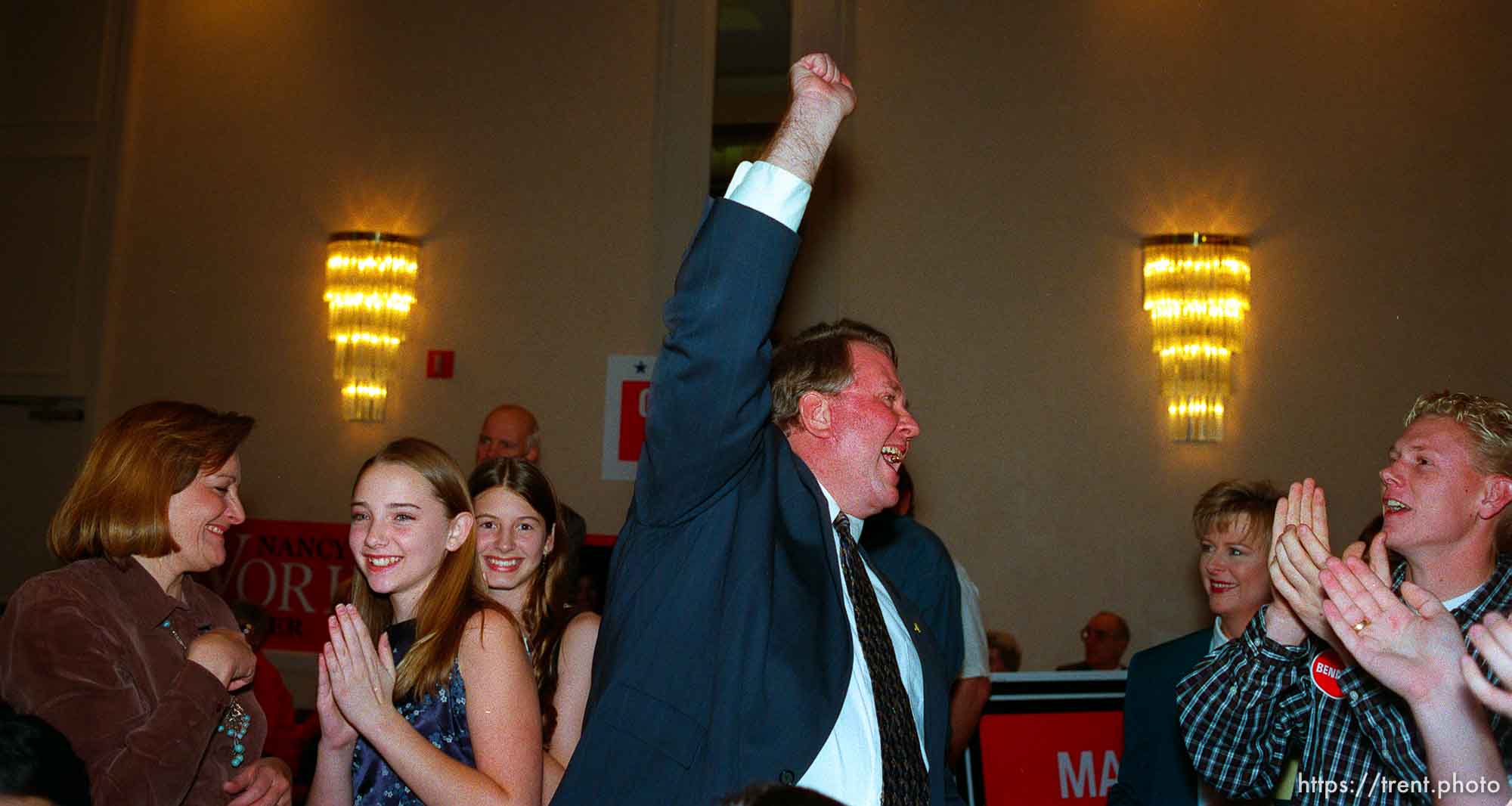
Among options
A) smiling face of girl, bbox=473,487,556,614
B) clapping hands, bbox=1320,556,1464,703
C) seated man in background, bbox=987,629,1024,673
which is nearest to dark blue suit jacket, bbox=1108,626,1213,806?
clapping hands, bbox=1320,556,1464,703

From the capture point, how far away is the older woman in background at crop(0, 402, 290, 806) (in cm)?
232

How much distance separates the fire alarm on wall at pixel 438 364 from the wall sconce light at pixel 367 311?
0.64ft

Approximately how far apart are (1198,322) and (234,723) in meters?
4.96

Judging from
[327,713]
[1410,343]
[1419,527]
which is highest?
[1410,343]

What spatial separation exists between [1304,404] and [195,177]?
613 cm

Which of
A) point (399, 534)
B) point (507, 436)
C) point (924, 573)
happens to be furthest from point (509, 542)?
point (507, 436)

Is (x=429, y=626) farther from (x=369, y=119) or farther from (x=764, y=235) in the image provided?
(x=369, y=119)

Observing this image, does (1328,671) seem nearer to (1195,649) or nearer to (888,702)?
(888,702)

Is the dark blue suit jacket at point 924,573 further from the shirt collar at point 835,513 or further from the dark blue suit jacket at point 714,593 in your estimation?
the dark blue suit jacket at point 714,593

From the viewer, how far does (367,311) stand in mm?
6688

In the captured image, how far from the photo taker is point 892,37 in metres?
6.61

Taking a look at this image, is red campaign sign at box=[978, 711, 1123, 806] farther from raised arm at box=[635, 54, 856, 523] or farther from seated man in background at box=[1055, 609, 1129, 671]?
raised arm at box=[635, 54, 856, 523]

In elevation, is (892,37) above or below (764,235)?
above

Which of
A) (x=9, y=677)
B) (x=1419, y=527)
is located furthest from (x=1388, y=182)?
(x=9, y=677)
